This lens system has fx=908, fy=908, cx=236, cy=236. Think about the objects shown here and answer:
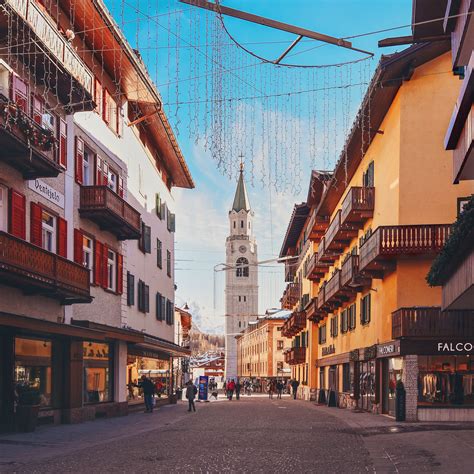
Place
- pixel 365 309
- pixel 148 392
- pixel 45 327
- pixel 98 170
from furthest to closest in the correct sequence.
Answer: pixel 365 309, pixel 148 392, pixel 98 170, pixel 45 327

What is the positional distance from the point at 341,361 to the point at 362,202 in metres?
13.4

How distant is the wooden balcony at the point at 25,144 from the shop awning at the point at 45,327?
3.90 m

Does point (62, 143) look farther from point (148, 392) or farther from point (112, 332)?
point (148, 392)

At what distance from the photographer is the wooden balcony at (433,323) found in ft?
103

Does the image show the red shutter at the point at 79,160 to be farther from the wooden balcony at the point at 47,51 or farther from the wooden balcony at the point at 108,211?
the wooden balcony at the point at 47,51

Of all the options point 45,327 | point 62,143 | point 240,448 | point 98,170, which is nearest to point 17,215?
point 45,327

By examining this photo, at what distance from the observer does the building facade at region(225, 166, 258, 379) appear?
171 meters

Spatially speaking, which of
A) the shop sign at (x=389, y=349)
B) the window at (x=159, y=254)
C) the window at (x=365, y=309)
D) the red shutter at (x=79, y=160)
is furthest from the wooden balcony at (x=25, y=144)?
the window at (x=159, y=254)

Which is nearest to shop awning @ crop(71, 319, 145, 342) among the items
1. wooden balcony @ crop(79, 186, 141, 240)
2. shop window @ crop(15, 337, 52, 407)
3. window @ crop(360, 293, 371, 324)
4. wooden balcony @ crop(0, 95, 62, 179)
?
shop window @ crop(15, 337, 52, 407)

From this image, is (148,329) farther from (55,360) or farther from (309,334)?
(309,334)

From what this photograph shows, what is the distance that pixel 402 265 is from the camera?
→ 1293 inches

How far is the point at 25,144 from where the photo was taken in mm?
22828

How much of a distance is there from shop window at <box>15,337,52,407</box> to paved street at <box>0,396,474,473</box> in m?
1.27

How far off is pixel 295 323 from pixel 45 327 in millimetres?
50280
